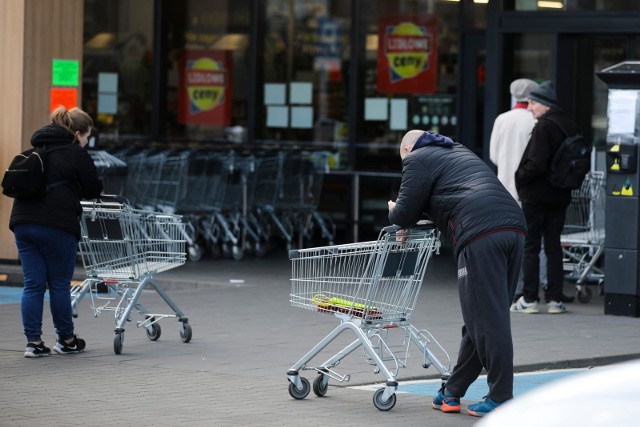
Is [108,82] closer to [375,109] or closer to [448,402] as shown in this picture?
[375,109]

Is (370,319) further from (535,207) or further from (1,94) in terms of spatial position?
(1,94)

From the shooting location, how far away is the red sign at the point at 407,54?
19062 mm

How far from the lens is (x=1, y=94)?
15727mm

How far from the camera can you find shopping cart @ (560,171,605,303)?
1441cm

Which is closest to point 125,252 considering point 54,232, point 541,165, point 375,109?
point 54,232

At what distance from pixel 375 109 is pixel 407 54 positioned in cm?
96

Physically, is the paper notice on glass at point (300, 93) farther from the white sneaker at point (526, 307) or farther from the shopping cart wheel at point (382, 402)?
the shopping cart wheel at point (382, 402)


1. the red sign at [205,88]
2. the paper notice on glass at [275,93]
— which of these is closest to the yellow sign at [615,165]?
the paper notice on glass at [275,93]

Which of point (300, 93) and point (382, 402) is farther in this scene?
point (300, 93)

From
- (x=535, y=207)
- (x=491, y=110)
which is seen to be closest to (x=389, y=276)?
(x=535, y=207)

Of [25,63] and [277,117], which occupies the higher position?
[25,63]

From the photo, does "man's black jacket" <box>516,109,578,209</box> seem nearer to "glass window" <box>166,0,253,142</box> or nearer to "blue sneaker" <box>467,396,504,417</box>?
"blue sneaker" <box>467,396,504,417</box>

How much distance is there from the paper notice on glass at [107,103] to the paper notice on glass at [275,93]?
8.46 feet

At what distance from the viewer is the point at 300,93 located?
20.4 metres
